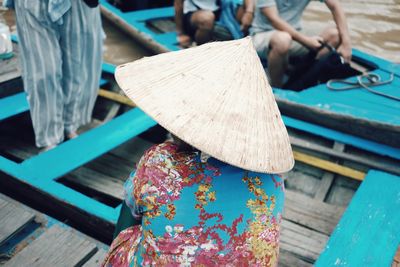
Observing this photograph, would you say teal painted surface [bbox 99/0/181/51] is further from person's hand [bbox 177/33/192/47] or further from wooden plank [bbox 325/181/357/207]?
wooden plank [bbox 325/181/357/207]

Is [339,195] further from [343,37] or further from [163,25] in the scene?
[163,25]

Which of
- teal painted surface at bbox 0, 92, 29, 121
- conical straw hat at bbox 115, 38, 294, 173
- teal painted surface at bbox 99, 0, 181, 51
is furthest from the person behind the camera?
teal painted surface at bbox 99, 0, 181, 51

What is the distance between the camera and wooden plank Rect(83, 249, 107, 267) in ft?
5.75

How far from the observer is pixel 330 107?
9.30 feet

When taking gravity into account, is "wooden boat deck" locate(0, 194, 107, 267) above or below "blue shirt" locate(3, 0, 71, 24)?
below

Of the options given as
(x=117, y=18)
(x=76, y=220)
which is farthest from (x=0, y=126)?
(x=117, y=18)

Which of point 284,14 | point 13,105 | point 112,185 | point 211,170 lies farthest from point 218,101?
point 284,14

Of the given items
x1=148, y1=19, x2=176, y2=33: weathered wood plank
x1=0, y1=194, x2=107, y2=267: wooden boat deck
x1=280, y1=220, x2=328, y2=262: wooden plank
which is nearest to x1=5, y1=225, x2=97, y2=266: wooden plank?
x1=0, y1=194, x2=107, y2=267: wooden boat deck

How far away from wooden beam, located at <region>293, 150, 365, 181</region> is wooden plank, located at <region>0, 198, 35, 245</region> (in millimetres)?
1503

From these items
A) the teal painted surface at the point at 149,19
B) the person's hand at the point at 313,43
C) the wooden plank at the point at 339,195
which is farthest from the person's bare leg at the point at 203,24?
the wooden plank at the point at 339,195

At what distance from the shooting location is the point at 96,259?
69.9 inches

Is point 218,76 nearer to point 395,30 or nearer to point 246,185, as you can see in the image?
point 246,185

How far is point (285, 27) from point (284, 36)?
136 mm

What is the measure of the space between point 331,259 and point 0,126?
2207 mm
